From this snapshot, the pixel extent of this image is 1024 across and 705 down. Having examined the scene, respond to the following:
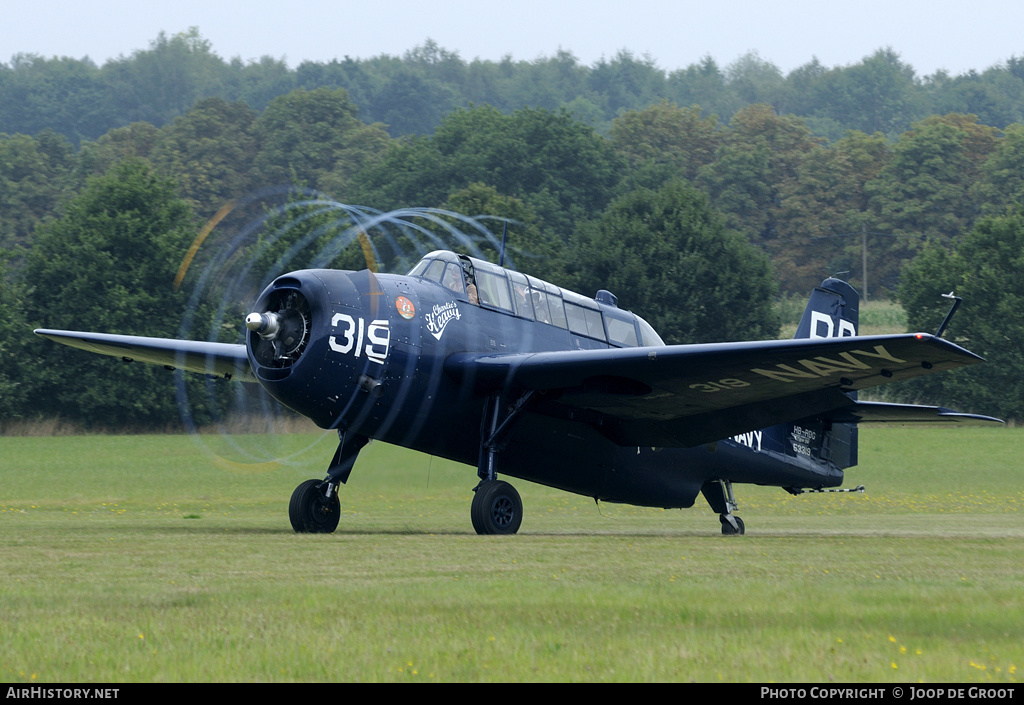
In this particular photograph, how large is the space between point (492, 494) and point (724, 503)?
6459 millimetres

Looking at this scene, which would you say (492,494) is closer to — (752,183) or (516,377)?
(516,377)

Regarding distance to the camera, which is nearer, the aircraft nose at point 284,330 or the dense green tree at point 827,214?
the aircraft nose at point 284,330

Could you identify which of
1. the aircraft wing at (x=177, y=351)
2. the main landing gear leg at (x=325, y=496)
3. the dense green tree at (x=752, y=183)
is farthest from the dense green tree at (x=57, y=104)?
the main landing gear leg at (x=325, y=496)

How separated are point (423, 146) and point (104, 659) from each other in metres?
89.8

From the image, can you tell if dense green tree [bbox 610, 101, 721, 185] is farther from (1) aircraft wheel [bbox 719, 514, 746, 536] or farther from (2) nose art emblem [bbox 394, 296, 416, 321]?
(2) nose art emblem [bbox 394, 296, 416, 321]

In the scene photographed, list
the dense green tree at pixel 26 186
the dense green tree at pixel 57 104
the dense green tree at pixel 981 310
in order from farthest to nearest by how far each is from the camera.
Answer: the dense green tree at pixel 57 104, the dense green tree at pixel 26 186, the dense green tree at pixel 981 310

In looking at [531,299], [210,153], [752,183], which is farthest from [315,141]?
[531,299]

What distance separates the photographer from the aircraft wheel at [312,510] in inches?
730

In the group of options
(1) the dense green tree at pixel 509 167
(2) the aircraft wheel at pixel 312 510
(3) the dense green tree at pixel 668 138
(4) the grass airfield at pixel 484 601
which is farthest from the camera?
(3) the dense green tree at pixel 668 138

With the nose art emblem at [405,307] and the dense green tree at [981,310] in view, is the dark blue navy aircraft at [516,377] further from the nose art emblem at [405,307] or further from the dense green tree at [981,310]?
the dense green tree at [981,310]

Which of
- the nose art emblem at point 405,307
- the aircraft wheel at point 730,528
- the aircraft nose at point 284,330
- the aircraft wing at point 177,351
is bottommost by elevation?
the aircraft wheel at point 730,528

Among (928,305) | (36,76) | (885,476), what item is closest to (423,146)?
(928,305)

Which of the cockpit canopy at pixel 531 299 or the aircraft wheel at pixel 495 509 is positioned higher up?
the cockpit canopy at pixel 531 299
